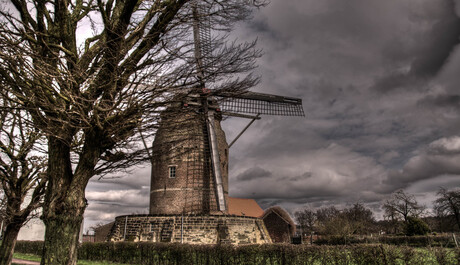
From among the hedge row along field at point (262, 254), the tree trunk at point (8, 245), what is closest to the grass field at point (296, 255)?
the hedge row along field at point (262, 254)

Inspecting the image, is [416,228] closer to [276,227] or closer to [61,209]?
[276,227]

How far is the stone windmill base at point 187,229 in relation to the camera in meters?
15.1

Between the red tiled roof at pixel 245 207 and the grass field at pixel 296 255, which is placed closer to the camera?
the grass field at pixel 296 255

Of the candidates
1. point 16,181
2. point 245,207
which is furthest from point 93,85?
point 245,207

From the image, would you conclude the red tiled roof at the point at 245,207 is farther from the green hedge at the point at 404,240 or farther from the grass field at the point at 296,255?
the grass field at the point at 296,255

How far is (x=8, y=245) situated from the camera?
27.5 ft

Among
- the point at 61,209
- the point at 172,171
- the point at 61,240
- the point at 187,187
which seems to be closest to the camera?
the point at 61,240

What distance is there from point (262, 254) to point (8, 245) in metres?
7.26

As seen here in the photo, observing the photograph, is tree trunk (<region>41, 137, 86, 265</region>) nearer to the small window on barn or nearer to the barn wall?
the small window on barn

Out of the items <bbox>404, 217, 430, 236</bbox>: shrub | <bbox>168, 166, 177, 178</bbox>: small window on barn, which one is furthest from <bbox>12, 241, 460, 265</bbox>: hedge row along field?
<bbox>404, 217, 430, 236</bbox>: shrub

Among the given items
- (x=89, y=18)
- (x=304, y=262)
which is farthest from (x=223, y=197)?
(x=89, y=18)

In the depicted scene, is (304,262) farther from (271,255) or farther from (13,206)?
(13,206)

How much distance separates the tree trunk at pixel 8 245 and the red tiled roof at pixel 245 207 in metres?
25.9

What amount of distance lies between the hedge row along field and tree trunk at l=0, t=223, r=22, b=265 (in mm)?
5698
